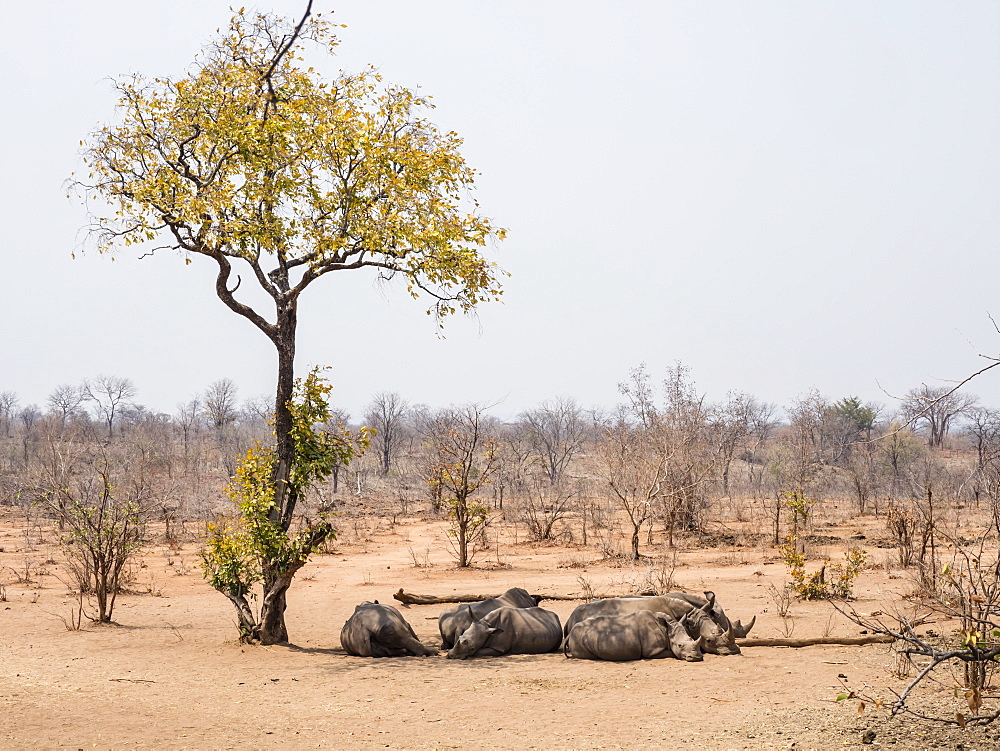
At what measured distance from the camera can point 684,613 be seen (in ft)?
33.6

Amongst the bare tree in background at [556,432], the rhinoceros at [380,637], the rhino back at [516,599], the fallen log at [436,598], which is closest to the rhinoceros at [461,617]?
the rhino back at [516,599]

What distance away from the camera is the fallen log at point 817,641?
9.54 metres

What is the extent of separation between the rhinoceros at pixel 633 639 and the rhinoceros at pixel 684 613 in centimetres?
12

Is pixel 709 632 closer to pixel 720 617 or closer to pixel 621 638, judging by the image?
pixel 720 617

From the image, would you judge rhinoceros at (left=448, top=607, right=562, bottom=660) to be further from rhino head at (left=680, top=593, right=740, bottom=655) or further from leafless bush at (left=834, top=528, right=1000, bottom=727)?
leafless bush at (left=834, top=528, right=1000, bottom=727)

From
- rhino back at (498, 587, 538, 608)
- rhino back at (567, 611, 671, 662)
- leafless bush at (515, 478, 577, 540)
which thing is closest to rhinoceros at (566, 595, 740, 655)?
rhino back at (567, 611, 671, 662)

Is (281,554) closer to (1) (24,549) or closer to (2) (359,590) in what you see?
(2) (359,590)

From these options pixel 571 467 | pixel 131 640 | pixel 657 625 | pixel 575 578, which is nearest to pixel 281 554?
pixel 131 640

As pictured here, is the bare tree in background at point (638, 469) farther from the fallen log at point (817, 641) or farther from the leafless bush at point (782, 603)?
the fallen log at point (817, 641)

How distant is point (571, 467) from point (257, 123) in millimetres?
46480

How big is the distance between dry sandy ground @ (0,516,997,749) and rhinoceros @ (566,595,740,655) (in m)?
0.18

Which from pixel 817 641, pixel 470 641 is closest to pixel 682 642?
pixel 817 641

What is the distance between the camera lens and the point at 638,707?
24.9 ft

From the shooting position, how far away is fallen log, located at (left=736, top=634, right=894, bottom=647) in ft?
31.3
